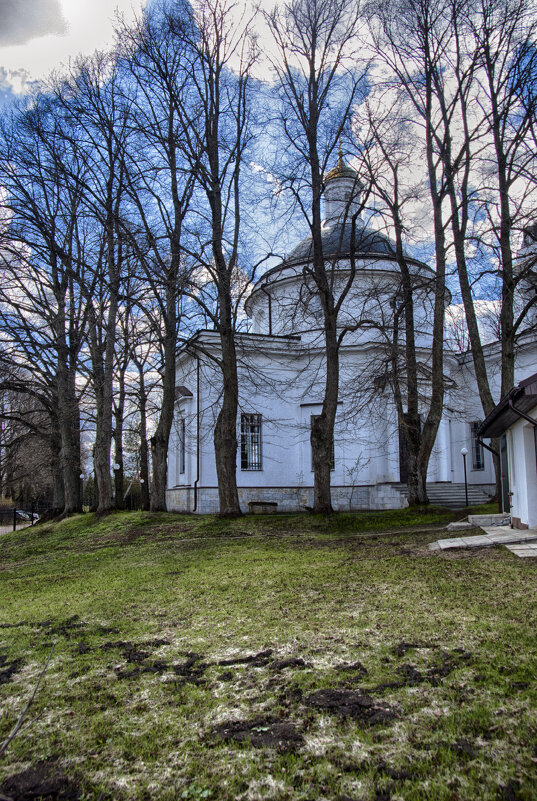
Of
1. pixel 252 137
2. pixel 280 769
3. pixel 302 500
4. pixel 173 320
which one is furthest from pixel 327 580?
pixel 302 500

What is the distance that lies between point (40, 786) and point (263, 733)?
101 centimetres

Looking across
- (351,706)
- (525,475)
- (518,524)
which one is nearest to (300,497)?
(518,524)

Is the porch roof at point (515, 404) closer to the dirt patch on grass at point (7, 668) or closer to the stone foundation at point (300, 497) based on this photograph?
the dirt patch on grass at point (7, 668)

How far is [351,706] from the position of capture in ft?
10.1

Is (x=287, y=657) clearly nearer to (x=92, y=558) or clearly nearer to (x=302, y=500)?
(x=92, y=558)

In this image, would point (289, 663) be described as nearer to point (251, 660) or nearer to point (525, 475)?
point (251, 660)

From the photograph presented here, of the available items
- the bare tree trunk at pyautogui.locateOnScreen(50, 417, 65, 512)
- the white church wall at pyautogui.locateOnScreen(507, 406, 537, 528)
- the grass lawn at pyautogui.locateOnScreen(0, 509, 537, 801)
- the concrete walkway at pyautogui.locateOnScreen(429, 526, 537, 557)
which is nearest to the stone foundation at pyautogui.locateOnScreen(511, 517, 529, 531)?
the white church wall at pyautogui.locateOnScreen(507, 406, 537, 528)

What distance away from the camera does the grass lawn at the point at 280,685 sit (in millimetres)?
2432

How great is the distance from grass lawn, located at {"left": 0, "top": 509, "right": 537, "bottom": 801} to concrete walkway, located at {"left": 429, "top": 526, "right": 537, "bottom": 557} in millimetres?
1283

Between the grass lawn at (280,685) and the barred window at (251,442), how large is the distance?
14994mm

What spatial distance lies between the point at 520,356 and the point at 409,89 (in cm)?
1065

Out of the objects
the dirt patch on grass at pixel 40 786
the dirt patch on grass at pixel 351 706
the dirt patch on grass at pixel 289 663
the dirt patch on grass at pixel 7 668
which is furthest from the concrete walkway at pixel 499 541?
the dirt patch on grass at pixel 40 786

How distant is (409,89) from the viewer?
15594mm

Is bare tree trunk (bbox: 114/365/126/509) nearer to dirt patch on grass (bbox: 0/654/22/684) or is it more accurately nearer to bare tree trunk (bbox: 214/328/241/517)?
bare tree trunk (bbox: 214/328/241/517)
